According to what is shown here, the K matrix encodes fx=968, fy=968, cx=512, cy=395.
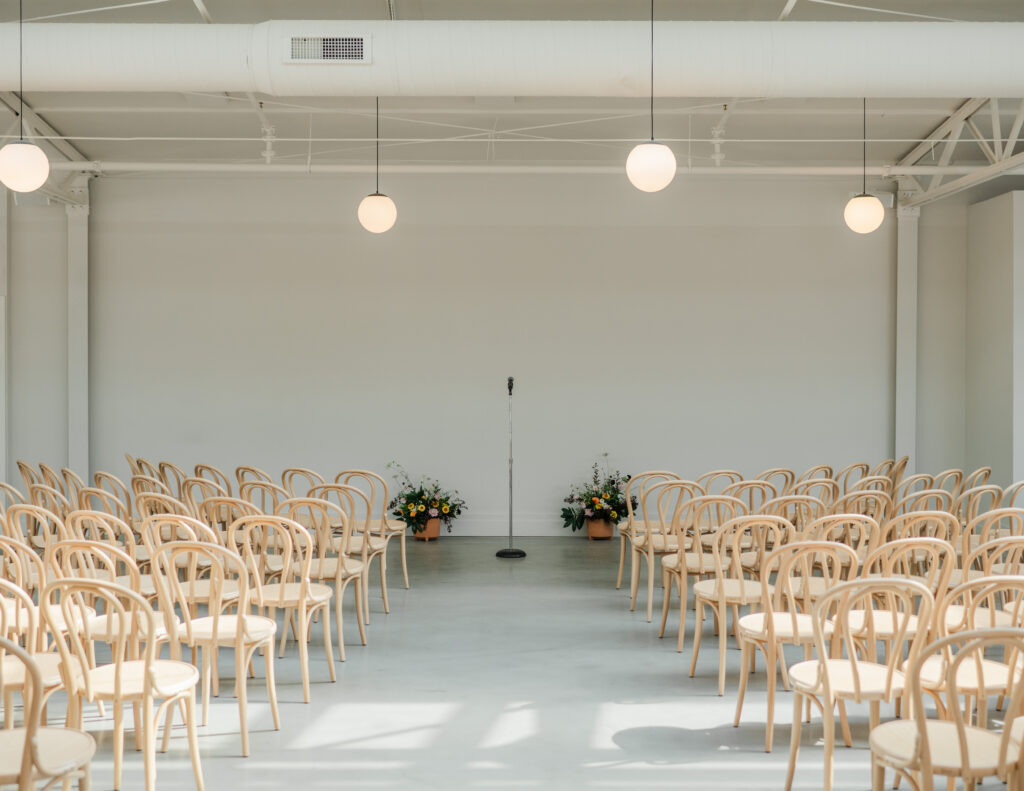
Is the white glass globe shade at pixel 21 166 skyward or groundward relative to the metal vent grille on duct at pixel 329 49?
groundward

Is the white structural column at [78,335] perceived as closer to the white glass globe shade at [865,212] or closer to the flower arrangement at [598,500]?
the flower arrangement at [598,500]

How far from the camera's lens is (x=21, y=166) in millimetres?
5500

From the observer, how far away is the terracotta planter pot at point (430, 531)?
31.4ft

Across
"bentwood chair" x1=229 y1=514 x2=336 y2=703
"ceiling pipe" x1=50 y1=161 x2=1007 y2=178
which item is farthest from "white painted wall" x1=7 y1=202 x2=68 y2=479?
"bentwood chair" x1=229 y1=514 x2=336 y2=703

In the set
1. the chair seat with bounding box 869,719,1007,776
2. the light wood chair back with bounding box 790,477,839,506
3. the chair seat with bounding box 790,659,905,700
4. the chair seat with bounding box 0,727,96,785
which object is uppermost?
the light wood chair back with bounding box 790,477,839,506

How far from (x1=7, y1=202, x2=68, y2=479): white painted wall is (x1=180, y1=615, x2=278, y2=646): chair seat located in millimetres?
6682

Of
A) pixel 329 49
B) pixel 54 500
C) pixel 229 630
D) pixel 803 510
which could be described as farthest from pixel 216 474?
pixel 803 510

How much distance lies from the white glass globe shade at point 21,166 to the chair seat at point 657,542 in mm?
4309

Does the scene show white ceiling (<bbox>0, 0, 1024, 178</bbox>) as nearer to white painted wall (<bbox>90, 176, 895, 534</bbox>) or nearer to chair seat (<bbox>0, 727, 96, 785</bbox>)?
white painted wall (<bbox>90, 176, 895, 534</bbox>)

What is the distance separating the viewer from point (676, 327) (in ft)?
33.0

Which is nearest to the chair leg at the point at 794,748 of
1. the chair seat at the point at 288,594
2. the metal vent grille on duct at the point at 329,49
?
the chair seat at the point at 288,594

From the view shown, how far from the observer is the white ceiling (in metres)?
7.31

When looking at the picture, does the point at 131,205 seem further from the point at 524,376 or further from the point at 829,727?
the point at 829,727

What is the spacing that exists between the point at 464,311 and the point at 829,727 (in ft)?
23.6
